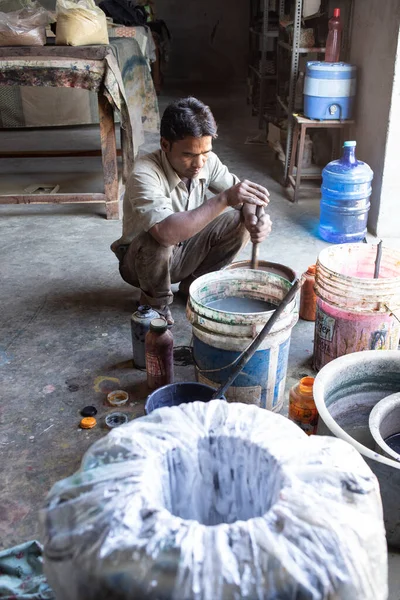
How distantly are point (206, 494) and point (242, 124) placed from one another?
7129 mm

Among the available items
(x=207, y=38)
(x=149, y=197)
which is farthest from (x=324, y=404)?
(x=207, y=38)

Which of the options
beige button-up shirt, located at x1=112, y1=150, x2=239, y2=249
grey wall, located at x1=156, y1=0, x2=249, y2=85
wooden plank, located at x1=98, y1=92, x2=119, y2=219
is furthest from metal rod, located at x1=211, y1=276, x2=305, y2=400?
grey wall, located at x1=156, y1=0, x2=249, y2=85

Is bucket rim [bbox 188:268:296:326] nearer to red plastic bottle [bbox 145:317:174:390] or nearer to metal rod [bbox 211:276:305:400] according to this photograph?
metal rod [bbox 211:276:305:400]

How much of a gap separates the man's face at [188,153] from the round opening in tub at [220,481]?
155 cm

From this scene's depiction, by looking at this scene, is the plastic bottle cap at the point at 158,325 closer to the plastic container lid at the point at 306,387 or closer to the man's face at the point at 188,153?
the plastic container lid at the point at 306,387

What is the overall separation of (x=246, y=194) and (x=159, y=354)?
80 cm

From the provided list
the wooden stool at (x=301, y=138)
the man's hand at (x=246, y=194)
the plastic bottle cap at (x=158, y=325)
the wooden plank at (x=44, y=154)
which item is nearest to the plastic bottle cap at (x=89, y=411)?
the plastic bottle cap at (x=158, y=325)

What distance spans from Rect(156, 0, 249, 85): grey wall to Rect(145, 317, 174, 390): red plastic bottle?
9988 millimetres

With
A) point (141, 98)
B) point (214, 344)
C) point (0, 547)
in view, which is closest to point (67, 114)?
point (141, 98)

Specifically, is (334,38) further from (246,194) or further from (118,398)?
(118,398)

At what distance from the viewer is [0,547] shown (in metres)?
1.73

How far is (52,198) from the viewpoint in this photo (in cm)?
456

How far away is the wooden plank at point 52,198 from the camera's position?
4.56 m

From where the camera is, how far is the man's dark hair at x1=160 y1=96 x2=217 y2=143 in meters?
2.38
